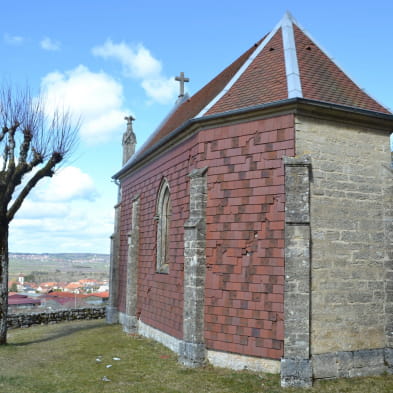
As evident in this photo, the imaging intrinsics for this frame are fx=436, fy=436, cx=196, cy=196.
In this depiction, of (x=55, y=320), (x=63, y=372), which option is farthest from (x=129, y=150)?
(x=63, y=372)

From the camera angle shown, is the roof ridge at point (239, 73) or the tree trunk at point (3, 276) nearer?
the roof ridge at point (239, 73)

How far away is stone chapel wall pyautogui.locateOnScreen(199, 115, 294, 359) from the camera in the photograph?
30.9ft

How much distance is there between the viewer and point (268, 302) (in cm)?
941

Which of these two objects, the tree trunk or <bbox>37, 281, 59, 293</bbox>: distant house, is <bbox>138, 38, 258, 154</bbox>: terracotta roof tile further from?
<bbox>37, 281, 59, 293</bbox>: distant house

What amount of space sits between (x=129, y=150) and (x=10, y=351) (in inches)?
452

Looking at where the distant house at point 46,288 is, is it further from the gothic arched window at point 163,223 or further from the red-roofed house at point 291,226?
the red-roofed house at point 291,226

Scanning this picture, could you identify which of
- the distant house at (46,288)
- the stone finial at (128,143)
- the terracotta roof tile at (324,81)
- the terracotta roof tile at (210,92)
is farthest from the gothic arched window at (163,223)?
the distant house at (46,288)

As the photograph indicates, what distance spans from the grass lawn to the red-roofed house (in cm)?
46

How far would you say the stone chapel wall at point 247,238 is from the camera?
30.9ft

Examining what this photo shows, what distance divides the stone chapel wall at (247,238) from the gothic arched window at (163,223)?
145 inches

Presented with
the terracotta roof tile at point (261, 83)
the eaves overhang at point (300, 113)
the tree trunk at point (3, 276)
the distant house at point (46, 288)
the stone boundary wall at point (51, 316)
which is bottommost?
the distant house at point (46, 288)

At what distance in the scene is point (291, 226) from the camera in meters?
9.12

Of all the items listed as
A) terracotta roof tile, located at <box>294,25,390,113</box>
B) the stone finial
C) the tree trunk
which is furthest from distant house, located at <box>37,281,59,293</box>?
terracotta roof tile, located at <box>294,25,390,113</box>

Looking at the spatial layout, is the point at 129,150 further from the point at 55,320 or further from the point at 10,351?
the point at 10,351
